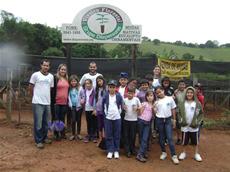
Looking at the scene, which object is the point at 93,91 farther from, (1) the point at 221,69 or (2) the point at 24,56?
(1) the point at 221,69

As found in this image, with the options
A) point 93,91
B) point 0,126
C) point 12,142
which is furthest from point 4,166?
point 0,126

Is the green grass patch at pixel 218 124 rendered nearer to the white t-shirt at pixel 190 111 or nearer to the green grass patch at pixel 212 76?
the green grass patch at pixel 212 76

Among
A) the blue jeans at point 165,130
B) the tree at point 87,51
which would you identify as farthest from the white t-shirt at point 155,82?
the tree at point 87,51

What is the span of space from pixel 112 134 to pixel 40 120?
4.72 ft

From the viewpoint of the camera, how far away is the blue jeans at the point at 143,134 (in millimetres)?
7584

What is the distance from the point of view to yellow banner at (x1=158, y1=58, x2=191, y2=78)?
11500 millimetres

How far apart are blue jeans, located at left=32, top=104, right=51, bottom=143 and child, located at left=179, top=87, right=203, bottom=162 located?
8.36 ft

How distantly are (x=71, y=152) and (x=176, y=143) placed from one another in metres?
2.28

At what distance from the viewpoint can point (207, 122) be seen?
11.1 metres

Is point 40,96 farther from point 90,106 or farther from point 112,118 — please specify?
point 112,118

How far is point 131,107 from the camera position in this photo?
7.71 metres

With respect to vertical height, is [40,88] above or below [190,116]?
above

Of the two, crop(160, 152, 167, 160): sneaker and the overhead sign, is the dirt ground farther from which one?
the overhead sign

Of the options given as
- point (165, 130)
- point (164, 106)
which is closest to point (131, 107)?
point (164, 106)
